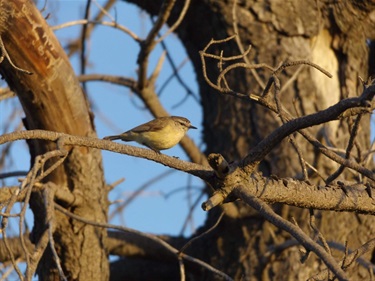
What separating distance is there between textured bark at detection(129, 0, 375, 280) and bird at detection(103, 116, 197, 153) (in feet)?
2.90

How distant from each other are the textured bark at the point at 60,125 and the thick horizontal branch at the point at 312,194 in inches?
88.5

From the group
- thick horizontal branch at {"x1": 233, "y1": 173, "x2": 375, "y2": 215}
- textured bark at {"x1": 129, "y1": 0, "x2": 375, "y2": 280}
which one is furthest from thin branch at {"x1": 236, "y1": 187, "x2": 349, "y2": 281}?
textured bark at {"x1": 129, "y1": 0, "x2": 375, "y2": 280}

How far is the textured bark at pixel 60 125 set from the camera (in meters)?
5.22

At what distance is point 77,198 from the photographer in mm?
5605

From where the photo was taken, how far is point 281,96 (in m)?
6.57

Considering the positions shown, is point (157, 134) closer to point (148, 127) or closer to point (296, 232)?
point (148, 127)

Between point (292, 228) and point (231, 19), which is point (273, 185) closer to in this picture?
point (292, 228)

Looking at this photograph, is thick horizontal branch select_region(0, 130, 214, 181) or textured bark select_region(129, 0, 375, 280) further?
textured bark select_region(129, 0, 375, 280)

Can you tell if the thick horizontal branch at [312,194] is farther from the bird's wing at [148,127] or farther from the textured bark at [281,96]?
the textured bark at [281,96]

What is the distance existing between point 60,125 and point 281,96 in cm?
204

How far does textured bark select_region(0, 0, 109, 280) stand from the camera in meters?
5.22

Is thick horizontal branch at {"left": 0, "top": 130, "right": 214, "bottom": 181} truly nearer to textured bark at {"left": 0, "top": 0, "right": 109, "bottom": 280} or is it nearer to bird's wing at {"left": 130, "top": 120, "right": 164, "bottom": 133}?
textured bark at {"left": 0, "top": 0, "right": 109, "bottom": 280}

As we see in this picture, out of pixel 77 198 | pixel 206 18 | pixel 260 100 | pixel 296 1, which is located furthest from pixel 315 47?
pixel 260 100

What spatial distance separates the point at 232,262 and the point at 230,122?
1.23m
